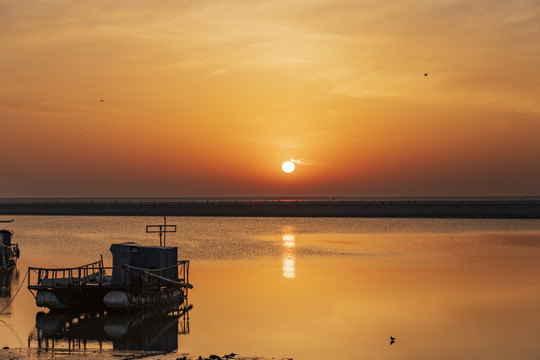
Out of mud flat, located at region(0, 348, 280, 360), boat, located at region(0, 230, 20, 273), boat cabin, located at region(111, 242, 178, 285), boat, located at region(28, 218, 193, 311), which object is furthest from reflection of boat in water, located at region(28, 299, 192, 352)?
boat, located at region(0, 230, 20, 273)

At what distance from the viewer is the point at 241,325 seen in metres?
40.7

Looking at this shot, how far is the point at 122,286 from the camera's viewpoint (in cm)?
4422

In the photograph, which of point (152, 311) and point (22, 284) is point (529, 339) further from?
point (22, 284)

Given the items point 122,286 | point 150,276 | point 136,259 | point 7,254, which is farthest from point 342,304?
point 7,254

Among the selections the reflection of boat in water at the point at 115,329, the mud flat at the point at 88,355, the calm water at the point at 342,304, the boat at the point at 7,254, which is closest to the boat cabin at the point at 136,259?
the reflection of boat in water at the point at 115,329

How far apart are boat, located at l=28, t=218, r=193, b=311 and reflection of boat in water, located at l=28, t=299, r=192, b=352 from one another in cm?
72

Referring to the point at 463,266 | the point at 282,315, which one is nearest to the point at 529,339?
the point at 282,315

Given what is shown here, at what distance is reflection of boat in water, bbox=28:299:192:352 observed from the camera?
119ft

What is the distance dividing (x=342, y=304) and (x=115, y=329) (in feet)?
54.3

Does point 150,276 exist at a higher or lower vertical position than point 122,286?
higher

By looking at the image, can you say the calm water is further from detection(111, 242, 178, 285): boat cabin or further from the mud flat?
detection(111, 242, 178, 285): boat cabin

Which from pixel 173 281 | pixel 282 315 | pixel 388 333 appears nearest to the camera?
pixel 388 333

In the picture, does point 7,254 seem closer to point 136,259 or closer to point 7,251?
point 7,251

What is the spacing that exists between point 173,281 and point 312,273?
71.2 feet
